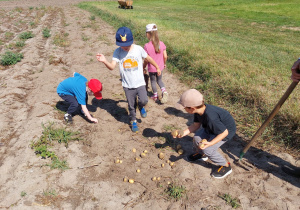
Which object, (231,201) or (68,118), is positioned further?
(68,118)

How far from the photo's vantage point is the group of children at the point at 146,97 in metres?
2.77

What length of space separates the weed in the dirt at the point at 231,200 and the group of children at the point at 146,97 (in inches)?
12.7

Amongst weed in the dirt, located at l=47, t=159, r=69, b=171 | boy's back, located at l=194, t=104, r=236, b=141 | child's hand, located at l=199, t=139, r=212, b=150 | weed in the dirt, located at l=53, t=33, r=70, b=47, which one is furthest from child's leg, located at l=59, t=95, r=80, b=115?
weed in the dirt, located at l=53, t=33, r=70, b=47

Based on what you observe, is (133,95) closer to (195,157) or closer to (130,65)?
(130,65)

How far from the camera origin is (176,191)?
2.90 m

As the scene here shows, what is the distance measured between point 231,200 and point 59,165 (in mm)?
2518

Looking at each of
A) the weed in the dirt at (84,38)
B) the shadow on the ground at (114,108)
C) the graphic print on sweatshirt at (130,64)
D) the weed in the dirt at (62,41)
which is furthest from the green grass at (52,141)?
the weed in the dirt at (84,38)

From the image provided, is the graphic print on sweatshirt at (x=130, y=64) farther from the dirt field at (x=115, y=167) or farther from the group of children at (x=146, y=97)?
the dirt field at (x=115, y=167)

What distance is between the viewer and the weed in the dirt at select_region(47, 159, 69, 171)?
3.34m

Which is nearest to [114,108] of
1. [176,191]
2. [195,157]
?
[195,157]

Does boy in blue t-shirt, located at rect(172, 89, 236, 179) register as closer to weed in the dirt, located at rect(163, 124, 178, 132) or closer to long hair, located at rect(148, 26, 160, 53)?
weed in the dirt, located at rect(163, 124, 178, 132)

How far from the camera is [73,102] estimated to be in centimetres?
435

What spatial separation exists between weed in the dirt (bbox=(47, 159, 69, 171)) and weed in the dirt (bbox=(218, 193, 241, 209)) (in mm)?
2291

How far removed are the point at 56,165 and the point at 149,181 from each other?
1.45 meters
